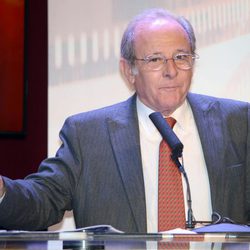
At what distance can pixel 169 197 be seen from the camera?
1.80 metres

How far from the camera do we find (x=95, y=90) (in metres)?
2.32

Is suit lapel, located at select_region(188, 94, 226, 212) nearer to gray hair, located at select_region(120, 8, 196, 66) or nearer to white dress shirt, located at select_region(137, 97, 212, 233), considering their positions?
white dress shirt, located at select_region(137, 97, 212, 233)

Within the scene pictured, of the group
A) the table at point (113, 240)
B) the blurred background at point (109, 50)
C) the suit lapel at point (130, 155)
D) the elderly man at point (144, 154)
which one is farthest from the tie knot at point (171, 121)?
the table at point (113, 240)

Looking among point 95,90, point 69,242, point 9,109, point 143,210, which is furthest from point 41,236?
point 9,109

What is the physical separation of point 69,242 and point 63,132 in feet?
3.72

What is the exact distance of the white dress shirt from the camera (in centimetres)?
184

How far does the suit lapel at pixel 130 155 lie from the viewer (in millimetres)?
1794

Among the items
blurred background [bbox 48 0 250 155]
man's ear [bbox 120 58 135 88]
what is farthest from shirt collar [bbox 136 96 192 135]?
blurred background [bbox 48 0 250 155]

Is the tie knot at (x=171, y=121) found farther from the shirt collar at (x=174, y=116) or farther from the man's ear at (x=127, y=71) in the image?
the man's ear at (x=127, y=71)

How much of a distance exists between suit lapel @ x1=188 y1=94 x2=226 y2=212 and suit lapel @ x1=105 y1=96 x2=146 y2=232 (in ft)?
0.73

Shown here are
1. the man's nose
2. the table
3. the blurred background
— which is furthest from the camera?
the blurred background

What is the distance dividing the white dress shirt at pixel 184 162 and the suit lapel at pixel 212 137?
33 mm

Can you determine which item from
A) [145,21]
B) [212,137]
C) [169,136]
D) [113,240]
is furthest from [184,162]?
[113,240]

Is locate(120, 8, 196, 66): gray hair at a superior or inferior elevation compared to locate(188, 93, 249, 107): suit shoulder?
superior
